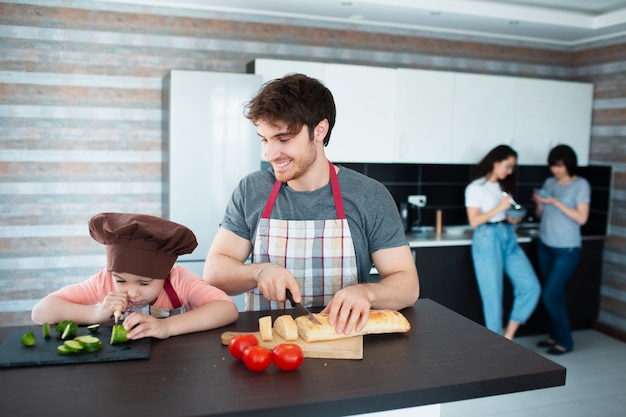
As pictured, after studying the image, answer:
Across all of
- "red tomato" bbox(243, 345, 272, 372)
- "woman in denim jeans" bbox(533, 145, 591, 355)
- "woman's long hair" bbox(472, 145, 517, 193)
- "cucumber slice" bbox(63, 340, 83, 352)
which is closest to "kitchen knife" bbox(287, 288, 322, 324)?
"red tomato" bbox(243, 345, 272, 372)

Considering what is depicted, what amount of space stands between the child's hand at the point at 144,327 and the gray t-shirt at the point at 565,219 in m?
3.72

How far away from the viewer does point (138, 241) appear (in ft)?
5.69

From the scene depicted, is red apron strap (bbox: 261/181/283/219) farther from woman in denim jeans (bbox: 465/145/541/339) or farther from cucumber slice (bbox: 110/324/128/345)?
woman in denim jeans (bbox: 465/145/541/339)

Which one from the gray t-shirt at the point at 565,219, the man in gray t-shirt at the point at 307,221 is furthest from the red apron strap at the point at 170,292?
the gray t-shirt at the point at 565,219

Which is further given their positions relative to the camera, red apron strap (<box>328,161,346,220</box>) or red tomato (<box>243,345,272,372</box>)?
red apron strap (<box>328,161,346,220</box>)

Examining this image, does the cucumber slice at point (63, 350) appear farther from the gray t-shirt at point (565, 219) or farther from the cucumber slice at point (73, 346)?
the gray t-shirt at point (565, 219)

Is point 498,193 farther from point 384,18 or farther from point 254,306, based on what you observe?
point 254,306

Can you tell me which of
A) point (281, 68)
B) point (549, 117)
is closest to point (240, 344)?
point (281, 68)

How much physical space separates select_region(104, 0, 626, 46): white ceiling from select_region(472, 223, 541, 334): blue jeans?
1.54m

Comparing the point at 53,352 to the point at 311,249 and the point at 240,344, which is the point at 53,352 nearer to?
the point at 240,344

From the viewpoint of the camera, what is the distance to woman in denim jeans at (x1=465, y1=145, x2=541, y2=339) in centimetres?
435

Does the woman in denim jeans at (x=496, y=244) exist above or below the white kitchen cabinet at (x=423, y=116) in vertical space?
below

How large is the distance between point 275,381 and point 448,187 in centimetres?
399

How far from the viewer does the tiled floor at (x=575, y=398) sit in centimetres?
360
